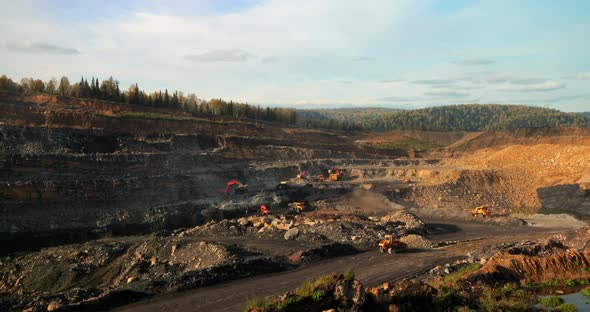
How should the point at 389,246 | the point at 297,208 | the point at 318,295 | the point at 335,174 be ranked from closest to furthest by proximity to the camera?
the point at 318,295
the point at 389,246
the point at 297,208
the point at 335,174

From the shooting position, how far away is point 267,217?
28000 millimetres

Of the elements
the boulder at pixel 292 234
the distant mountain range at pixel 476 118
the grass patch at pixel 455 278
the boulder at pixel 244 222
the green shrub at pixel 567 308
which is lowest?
the boulder at pixel 244 222

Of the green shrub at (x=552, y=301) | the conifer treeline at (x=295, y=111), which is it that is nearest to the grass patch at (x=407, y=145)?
the conifer treeline at (x=295, y=111)

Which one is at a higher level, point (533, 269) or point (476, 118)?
point (476, 118)

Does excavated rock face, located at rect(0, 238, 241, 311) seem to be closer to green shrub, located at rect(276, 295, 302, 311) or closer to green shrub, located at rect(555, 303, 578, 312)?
green shrub, located at rect(276, 295, 302, 311)

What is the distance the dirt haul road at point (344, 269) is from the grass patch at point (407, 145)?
34.3 metres

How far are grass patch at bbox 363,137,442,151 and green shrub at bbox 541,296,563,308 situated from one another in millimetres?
46276

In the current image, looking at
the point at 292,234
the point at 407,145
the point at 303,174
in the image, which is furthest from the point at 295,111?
the point at 292,234

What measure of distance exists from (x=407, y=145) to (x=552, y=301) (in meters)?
52.5

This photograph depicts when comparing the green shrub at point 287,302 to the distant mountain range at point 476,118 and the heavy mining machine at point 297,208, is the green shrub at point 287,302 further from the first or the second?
the distant mountain range at point 476,118

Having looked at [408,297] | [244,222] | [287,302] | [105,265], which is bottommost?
[105,265]

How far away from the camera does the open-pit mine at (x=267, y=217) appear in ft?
47.4

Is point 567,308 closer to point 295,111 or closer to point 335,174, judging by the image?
point 335,174

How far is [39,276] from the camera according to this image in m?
19.0
